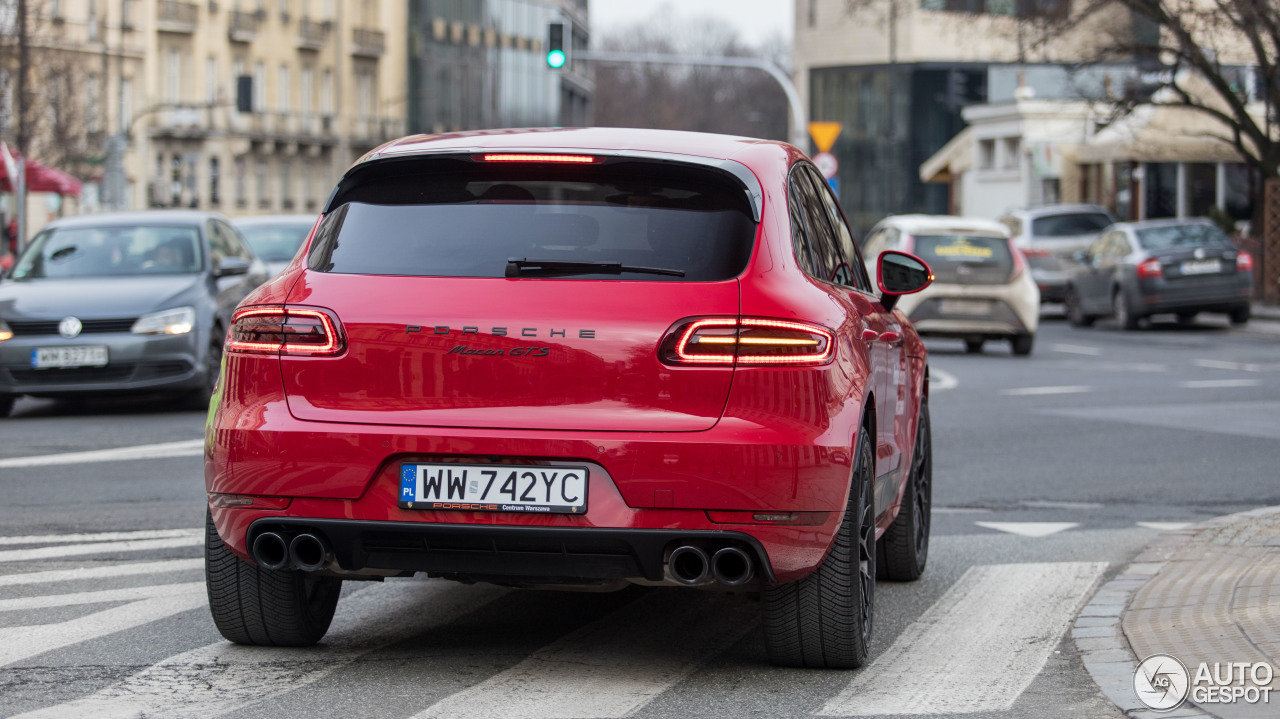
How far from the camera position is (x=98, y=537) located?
838 centimetres

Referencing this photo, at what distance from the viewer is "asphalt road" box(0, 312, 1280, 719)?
17.2 feet

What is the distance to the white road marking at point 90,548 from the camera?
7828 millimetres

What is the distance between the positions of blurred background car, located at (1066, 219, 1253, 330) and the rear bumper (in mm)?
24360

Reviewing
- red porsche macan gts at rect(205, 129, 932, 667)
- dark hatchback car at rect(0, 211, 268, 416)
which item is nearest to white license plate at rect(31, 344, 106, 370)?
dark hatchback car at rect(0, 211, 268, 416)

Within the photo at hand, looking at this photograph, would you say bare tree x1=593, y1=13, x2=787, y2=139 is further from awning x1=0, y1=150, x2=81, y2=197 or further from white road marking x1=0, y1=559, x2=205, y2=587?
white road marking x1=0, y1=559, x2=205, y2=587

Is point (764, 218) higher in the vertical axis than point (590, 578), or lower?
higher

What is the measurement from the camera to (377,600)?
6.88 meters

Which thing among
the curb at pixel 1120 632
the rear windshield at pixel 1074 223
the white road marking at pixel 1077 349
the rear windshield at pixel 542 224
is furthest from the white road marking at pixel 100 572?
the rear windshield at pixel 1074 223

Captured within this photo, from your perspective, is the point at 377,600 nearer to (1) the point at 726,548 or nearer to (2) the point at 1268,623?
(1) the point at 726,548

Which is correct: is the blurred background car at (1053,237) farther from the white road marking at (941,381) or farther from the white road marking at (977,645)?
the white road marking at (977,645)

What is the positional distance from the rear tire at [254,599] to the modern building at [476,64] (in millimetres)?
89920

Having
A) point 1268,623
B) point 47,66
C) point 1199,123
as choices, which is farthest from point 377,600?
point 47,66

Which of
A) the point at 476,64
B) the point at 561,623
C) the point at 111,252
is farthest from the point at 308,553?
the point at 476,64

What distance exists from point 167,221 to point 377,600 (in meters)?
9.63
